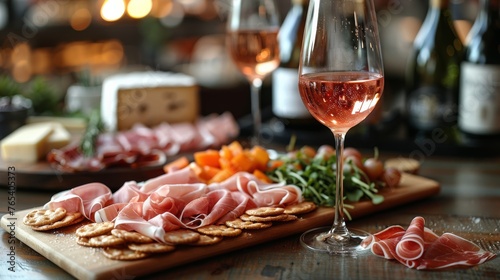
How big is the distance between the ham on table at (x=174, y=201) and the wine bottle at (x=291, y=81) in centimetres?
58

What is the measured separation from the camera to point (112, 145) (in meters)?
1.68

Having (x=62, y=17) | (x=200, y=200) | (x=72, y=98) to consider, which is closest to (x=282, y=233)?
(x=200, y=200)

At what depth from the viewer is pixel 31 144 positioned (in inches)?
60.8

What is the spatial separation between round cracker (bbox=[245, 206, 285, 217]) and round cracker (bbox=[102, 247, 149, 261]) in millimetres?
205

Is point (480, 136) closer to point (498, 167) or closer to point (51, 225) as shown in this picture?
point (498, 167)

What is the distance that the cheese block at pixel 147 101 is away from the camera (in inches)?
76.7

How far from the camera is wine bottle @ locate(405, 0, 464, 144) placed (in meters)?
1.70

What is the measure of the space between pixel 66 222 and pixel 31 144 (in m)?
0.55

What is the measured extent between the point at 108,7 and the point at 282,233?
158 inches

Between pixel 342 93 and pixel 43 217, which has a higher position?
pixel 342 93

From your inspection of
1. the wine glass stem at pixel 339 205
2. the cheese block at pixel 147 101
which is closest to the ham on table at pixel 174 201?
the wine glass stem at pixel 339 205

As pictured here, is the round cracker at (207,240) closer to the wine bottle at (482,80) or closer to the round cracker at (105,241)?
the round cracker at (105,241)

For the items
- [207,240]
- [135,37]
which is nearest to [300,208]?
[207,240]

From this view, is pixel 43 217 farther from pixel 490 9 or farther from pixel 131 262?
pixel 490 9
